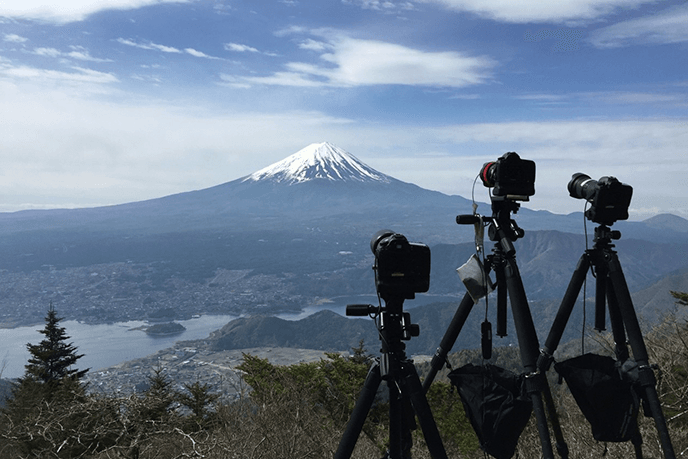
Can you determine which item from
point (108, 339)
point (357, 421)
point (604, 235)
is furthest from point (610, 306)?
point (108, 339)

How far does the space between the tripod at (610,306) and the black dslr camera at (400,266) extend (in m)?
1.04

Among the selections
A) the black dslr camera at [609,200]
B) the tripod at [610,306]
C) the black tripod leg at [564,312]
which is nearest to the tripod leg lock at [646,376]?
the tripod at [610,306]

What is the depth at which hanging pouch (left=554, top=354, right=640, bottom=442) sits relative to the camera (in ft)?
9.43

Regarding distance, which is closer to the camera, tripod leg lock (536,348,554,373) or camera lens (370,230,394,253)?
camera lens (370,230,394,253)

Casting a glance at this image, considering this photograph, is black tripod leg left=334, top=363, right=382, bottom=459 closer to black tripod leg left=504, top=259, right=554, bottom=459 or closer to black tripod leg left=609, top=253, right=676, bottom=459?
black tripod leg left=504, top=259, right=554, bottom=459

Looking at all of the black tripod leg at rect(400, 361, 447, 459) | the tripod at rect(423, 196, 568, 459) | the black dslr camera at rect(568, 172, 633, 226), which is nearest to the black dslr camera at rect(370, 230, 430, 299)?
the black tripod leg at rect(400, 361, 447, 459)

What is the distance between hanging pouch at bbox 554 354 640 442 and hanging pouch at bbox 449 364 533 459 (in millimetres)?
306

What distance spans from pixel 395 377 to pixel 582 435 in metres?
3.46

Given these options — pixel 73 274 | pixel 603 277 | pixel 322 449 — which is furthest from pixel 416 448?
pixel 73 274

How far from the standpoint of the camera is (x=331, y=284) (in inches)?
7126

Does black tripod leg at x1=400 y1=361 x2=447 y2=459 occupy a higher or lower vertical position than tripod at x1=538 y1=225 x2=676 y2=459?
lower

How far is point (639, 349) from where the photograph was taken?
265 centimetres

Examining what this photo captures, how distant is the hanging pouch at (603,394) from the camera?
9.43ft

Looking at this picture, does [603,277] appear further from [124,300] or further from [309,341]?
[124,300]
